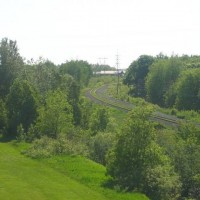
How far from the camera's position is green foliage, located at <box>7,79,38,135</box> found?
195 feet

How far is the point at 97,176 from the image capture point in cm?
3850

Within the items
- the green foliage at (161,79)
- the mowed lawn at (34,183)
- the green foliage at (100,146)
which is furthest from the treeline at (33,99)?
the green foliage at (161,79)

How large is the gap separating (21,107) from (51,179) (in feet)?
79.9

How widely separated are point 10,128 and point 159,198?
3230 centimetres

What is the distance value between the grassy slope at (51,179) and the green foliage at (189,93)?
56.8 metres

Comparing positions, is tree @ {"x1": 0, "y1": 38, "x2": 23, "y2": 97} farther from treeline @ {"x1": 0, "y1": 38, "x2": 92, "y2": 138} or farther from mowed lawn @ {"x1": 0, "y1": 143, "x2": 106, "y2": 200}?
mowed lawn @ {"x1": 0, "y1": 143, "x2": 106, "y2": 200}

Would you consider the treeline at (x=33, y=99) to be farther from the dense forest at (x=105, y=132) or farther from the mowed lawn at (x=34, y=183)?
the mowed lawn at (x=34, y=183)

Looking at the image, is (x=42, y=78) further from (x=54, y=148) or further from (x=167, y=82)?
(x=167, y=82)

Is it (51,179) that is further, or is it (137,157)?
(137,157)

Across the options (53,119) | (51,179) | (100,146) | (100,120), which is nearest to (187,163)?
(100,146)

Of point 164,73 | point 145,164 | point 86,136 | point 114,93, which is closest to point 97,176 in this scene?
point 145,164

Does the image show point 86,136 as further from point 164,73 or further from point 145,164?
point 164,73

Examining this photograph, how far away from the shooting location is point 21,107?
196ft

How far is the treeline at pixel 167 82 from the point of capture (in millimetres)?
97438
